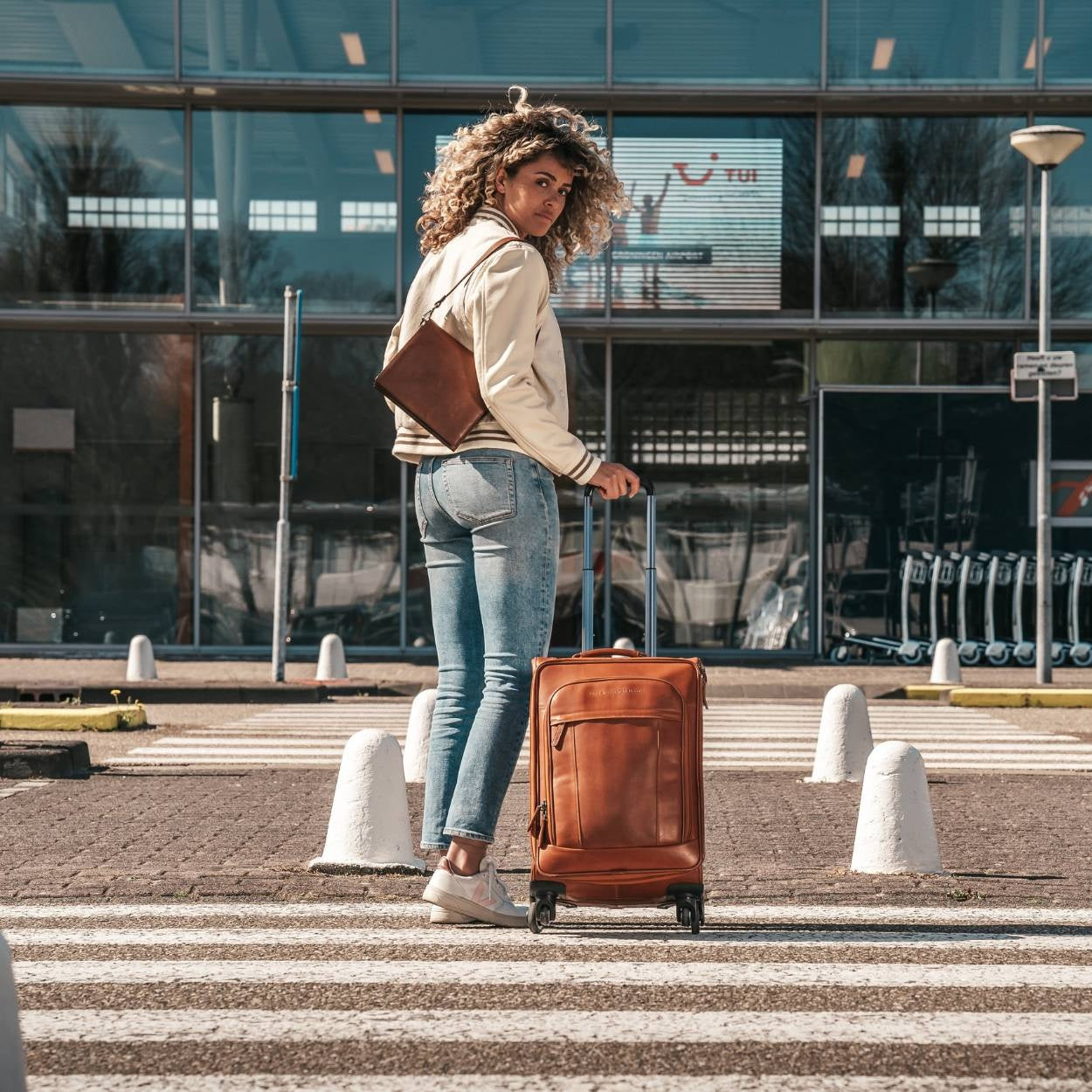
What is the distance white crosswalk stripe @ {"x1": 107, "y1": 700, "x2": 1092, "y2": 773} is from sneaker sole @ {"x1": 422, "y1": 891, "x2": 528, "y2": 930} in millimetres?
4983

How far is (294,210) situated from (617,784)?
1676 cm

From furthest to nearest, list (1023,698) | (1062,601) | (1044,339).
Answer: (1062,601)
(1044,339)
(1023,698)

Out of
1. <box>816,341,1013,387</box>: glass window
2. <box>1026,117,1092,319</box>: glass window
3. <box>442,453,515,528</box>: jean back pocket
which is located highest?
<box>1026,117,1092,319</box>: glass window

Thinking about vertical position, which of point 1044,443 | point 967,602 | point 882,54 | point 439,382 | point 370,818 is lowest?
point 967,602

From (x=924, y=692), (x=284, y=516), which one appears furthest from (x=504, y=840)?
(x=924, y=692)

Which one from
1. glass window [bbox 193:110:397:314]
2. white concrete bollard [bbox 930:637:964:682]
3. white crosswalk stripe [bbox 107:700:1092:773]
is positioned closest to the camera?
white crosswalk stripe [bbox 107:700:1092:773]

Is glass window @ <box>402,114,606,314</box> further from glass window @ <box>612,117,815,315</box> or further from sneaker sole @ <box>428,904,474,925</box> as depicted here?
sneaker sole @ <box>428,904,474,925</box>

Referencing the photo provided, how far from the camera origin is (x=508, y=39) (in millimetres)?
20625

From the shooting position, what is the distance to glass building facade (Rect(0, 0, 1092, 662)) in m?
20.5

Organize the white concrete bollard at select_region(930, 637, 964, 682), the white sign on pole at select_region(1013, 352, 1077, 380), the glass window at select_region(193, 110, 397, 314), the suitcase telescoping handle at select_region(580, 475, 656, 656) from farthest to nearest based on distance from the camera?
the glass window at select_region(193, 110, 397, 314)
the white concrete bollard at select_region(930, 637, 964, 682)
the white sign on pole at select_region(1013, 352, 1077, 380)
the suitcase telescoping handle at select_region(580, 475, 656, 656)

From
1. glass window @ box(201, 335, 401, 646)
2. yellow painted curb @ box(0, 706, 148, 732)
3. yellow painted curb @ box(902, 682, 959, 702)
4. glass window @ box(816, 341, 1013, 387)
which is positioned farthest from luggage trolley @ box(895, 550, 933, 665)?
yellow painted curb @ box(0, 706, 148, 732)

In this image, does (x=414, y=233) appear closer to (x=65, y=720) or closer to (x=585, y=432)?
(x=585, y=432)

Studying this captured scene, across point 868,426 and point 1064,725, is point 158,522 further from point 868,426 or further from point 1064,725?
point 1064,725

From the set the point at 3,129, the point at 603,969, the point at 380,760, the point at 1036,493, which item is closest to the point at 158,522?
the point at 3,129
